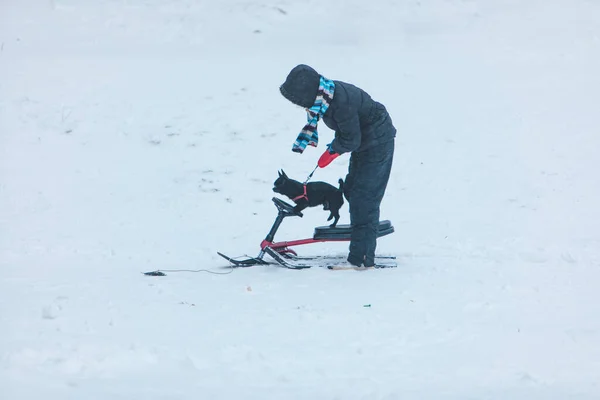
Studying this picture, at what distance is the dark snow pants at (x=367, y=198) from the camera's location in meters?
6.20

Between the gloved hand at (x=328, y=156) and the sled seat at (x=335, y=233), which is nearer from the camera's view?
the gloved hand at (x=328, y=156)

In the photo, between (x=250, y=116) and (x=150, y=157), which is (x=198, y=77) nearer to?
(x=250, y=116)

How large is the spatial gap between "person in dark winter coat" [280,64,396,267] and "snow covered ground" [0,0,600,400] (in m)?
0.49

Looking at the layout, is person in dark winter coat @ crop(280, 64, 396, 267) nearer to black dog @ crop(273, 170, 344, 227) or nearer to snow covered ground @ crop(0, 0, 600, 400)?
black dog @ crop(273, 170, 344, 227)

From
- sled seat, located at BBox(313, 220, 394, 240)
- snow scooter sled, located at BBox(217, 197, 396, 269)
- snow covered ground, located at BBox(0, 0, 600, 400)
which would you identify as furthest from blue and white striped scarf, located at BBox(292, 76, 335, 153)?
snow covered ground, located at BBox(0, 0, 600, 400)

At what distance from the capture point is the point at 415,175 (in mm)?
9383

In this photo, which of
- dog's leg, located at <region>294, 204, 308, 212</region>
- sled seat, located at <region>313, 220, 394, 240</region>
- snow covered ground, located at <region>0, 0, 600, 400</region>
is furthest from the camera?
sled seat, located at <region>313, 220, 394, 240</region>

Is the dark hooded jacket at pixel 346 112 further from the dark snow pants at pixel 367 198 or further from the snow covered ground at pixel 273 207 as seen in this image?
the snow covered ground at pixel 273 207

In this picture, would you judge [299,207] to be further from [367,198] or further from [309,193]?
Answer: [367,198]

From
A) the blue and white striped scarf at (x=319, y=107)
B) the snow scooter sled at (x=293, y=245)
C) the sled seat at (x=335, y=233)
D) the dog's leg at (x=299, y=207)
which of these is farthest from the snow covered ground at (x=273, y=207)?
the blue and white striped scarf at (x=319, y=107)

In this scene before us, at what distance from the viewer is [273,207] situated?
8.63 meters

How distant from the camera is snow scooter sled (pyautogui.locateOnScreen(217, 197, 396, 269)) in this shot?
6316 millimetres

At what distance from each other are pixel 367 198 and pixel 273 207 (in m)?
2.61

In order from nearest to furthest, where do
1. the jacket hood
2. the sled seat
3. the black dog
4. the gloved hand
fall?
1. the jacket hood
2. the gloved hand
3. the black dog
4. the sled seat
